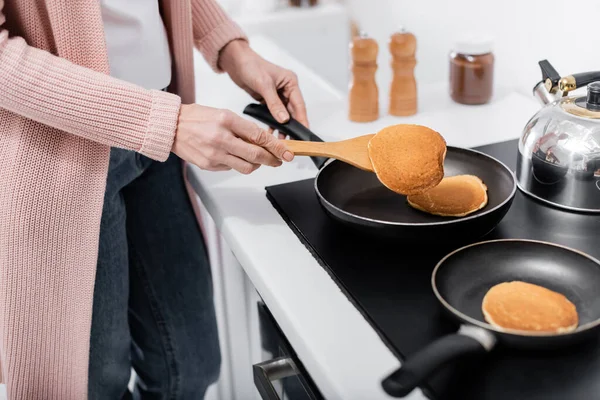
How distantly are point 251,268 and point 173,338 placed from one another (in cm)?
48

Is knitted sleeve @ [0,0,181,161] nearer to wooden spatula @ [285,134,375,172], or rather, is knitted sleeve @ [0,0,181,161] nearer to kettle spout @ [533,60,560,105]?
wooden spatula @ [285,134,375,172]

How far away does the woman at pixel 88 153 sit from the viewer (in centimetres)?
82

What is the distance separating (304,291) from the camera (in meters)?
0.76

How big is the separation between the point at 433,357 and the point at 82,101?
514mm

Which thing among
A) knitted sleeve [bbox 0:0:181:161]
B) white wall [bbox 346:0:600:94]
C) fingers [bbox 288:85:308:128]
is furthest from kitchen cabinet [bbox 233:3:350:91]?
knitted sleeve [bbox 0:0:181:161]

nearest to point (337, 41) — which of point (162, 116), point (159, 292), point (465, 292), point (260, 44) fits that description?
point (260, 44)

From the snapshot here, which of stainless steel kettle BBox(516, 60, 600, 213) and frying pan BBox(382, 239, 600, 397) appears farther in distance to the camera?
stainless steel kettle BBox(516, 60, 600, 213)

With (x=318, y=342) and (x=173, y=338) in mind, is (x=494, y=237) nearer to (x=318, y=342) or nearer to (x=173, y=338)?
(x=318, y=342)

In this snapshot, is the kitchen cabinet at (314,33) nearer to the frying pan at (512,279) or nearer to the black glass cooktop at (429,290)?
the black glass cooktop at (429,290)

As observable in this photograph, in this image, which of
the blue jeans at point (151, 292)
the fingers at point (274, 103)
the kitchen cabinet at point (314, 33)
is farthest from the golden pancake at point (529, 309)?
the kitchen cabinet at point (314, 33)

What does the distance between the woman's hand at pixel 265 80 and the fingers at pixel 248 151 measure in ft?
0.74

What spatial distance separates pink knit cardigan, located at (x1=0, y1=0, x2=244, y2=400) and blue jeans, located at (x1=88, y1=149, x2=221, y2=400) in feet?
0.33

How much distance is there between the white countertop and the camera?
654 mm

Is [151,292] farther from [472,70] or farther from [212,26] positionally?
[472,70]
